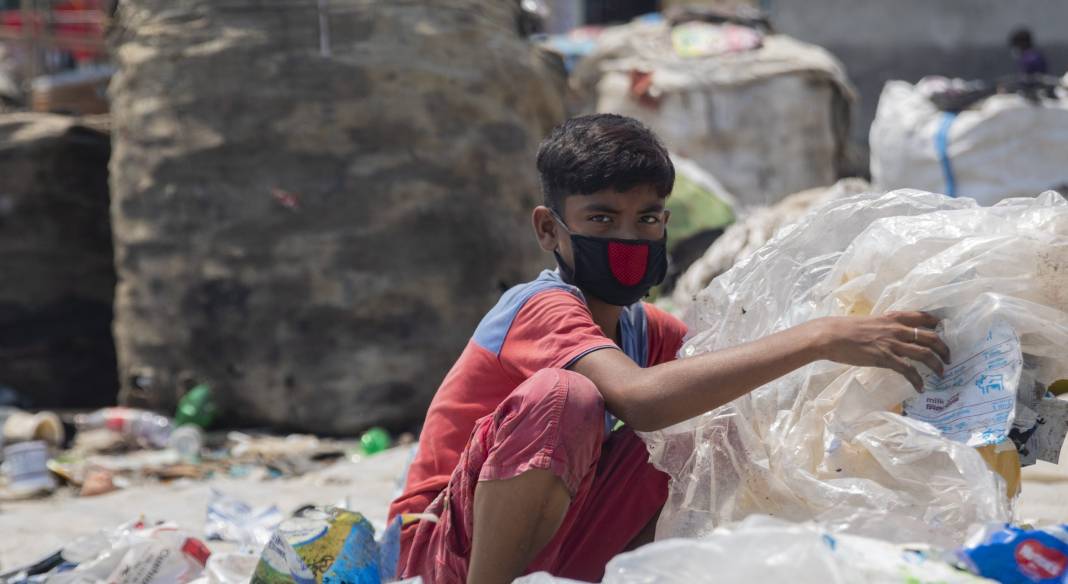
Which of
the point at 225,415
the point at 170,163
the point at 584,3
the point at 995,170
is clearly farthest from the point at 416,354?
the point at 584,3

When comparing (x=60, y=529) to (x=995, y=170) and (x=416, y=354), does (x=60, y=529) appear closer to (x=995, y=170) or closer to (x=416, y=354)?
(x=416, y=354)

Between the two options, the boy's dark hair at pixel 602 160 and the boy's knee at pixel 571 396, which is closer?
the boy's knee at pixel 571 396

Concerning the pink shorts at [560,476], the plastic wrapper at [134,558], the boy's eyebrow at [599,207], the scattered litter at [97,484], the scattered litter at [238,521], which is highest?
the boy's eyebrow at [599,207]

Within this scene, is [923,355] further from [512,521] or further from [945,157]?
[945,157]

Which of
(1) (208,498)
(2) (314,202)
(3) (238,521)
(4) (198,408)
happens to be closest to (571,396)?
(3) (238,521)

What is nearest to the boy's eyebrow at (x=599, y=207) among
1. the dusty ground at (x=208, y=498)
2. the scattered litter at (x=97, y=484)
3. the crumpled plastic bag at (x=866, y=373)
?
the crumpled plastic bag at (x=866, y=373)

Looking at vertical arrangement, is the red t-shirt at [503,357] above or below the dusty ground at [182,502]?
above

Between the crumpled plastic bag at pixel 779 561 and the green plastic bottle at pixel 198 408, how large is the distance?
10.9 ft

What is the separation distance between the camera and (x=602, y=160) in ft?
6.48

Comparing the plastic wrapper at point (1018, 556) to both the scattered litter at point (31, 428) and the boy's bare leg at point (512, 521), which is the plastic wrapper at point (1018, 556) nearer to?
the boy's bare leg at point (512, 521)

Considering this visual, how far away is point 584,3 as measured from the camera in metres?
12.5

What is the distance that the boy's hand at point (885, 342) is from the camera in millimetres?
1660

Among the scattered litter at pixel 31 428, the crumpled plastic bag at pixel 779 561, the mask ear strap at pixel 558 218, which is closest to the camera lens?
the crumpled plastic bag at pixel 779 561

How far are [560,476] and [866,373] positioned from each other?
1.61 ft
